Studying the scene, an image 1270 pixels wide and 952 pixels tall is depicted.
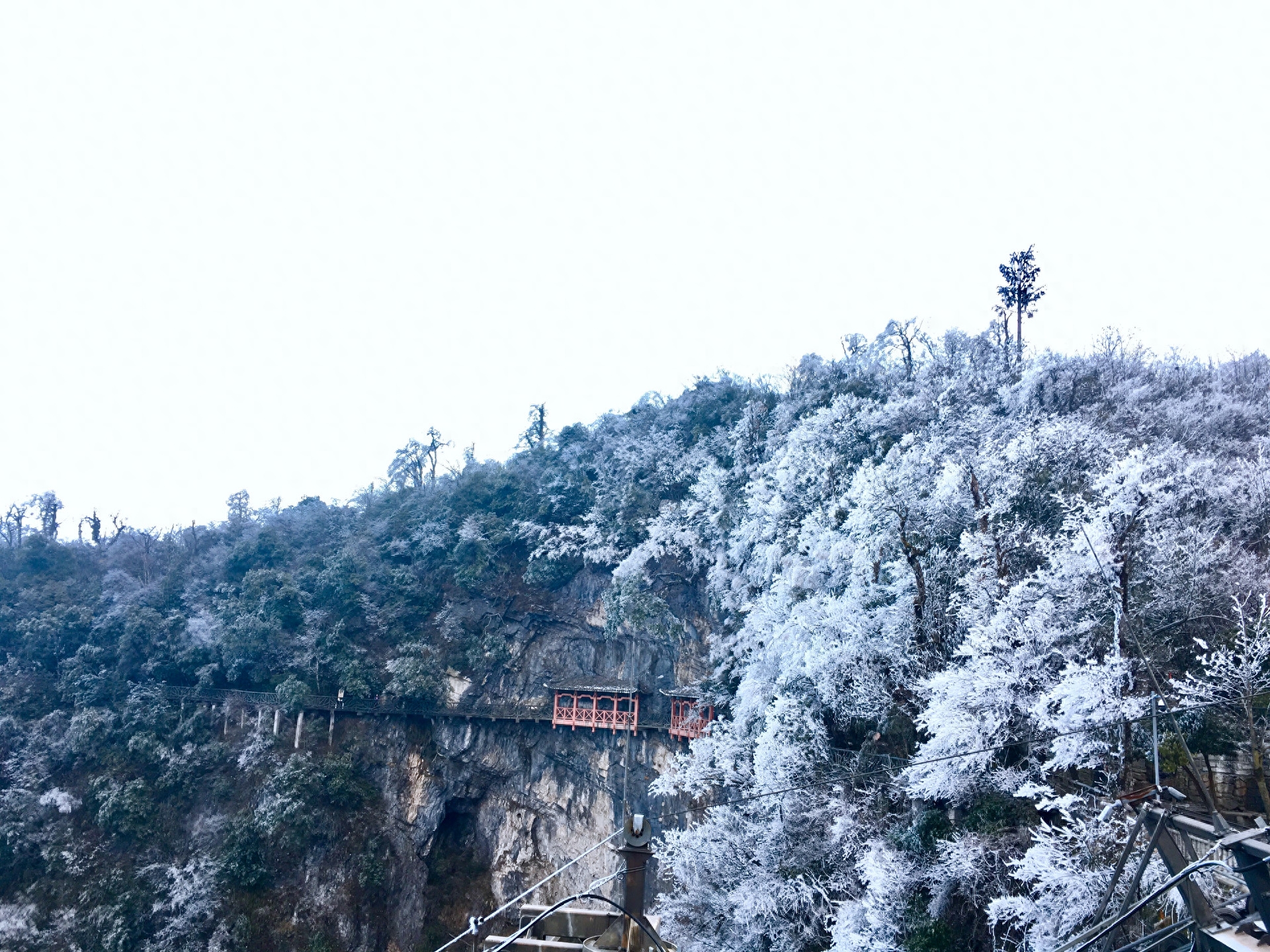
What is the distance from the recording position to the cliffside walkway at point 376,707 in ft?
92.5

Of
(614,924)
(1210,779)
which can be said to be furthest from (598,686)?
(1210,779)

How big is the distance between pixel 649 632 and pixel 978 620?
1526cm

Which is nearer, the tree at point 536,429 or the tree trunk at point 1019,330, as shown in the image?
the tree trunk at point 1019,330

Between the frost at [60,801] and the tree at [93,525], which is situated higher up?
the tree at [93,525]

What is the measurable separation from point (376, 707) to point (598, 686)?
26.6 ft

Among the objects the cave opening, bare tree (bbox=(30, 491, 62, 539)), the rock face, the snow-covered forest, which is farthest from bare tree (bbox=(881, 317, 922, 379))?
bare tree (bbox=(30, 491, 62, 539))

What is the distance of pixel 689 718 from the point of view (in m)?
26.0

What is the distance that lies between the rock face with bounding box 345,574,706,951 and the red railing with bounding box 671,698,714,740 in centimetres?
59

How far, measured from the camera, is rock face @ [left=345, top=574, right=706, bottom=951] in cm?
2658

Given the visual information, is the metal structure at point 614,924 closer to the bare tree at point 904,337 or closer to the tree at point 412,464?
the bare tree at point 904,337

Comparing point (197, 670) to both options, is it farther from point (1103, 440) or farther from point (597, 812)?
point (1103, 440)

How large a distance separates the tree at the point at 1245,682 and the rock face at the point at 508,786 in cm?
1719

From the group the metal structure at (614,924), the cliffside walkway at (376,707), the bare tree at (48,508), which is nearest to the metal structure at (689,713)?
the cliffside walkway at (376,707)

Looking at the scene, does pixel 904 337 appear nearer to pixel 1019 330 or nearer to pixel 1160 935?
pixel 1019 330
